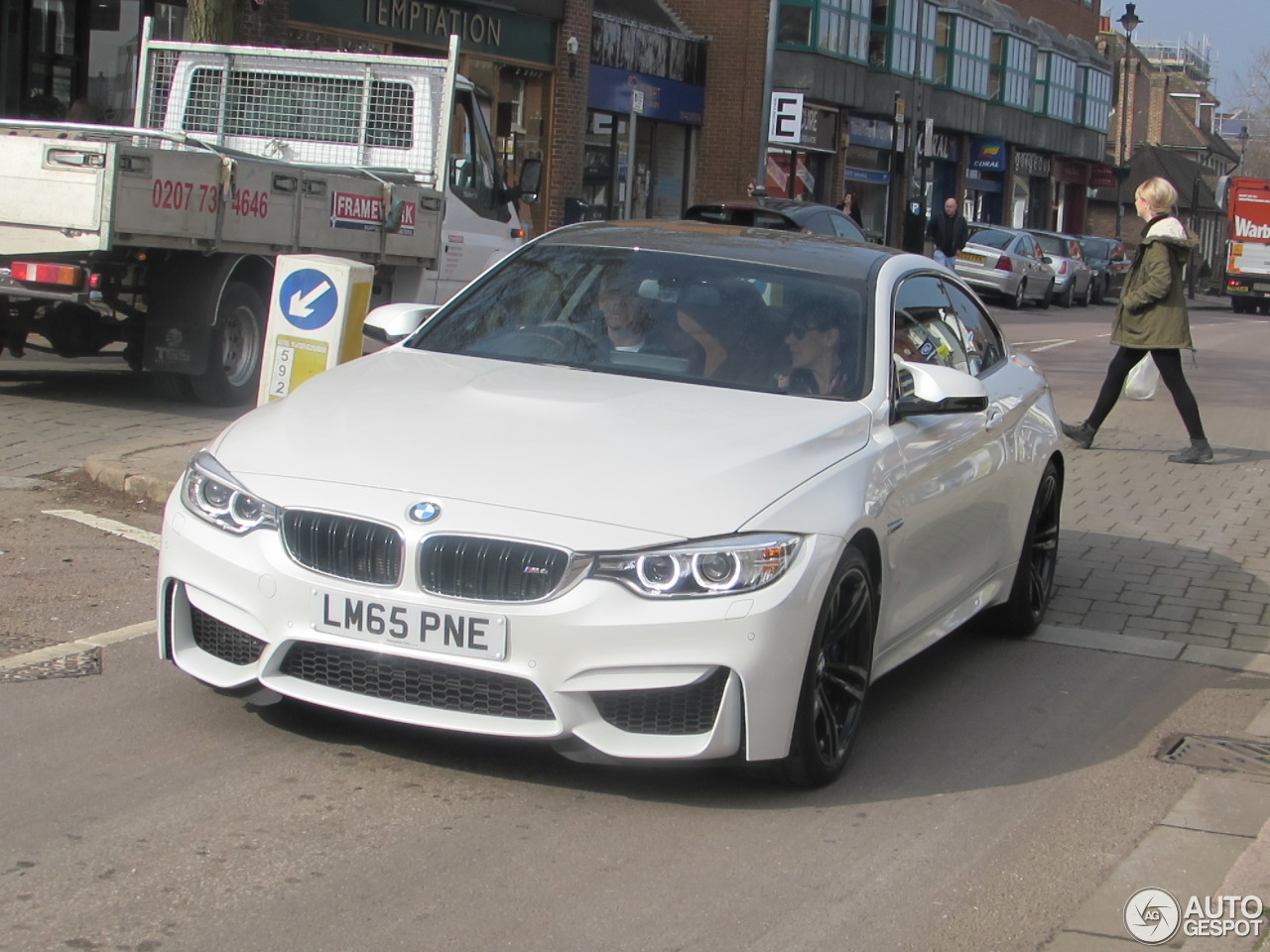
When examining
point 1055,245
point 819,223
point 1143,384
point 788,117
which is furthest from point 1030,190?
point 1143,384

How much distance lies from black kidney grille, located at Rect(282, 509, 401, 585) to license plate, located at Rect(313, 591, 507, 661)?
7 cm

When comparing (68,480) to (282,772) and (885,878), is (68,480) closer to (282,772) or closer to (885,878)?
(282,772)

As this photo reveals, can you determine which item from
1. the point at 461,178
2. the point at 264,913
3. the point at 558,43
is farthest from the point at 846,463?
the point at 558,43

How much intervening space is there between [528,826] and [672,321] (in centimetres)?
196

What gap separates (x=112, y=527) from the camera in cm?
787

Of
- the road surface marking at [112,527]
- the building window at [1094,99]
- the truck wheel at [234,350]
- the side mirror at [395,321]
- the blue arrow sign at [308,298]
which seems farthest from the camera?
the building window at [1094,99]

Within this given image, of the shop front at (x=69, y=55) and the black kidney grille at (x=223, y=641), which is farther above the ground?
the shop front at (x=69, y=55)

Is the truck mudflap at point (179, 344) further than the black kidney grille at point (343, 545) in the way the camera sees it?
Yes

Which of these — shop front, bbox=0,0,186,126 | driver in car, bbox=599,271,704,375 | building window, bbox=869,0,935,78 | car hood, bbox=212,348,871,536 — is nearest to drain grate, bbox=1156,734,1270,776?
car hood, bbox=212,348,871,536

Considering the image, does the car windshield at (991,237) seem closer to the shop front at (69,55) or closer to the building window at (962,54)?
the building window at (962,54)

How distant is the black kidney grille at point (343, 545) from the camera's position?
4.34 m

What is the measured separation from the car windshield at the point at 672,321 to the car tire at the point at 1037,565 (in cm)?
166

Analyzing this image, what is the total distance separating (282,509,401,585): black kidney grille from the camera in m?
4.34

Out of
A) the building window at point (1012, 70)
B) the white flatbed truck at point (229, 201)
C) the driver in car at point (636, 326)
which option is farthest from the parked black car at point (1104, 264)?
the driver in car at point (636, 326)
